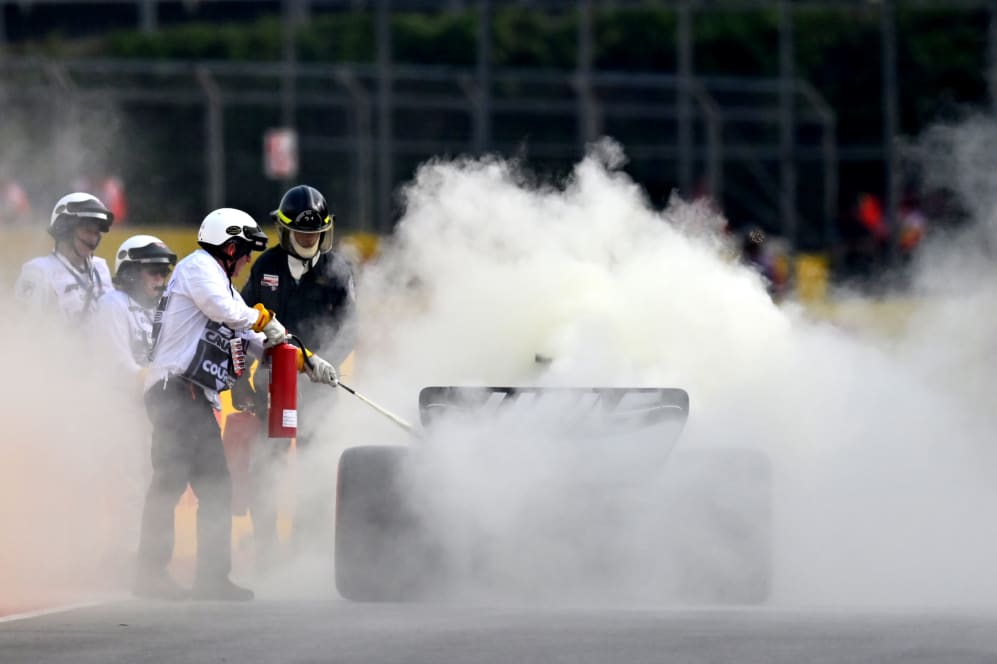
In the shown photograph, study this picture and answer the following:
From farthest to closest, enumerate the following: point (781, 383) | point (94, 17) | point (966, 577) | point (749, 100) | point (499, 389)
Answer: point (94, 17) < point (749, 100) < point (781, 383) < point (966, 577) < point (499, 389)

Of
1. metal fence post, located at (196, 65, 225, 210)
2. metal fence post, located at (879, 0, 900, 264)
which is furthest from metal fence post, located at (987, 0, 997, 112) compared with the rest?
metal fence post, located at (196, 65, 225, 210)

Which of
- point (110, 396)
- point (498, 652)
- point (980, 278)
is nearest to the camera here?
point (498, 652)

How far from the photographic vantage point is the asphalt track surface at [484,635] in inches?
331

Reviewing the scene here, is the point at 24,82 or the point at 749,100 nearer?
the point at 24,82

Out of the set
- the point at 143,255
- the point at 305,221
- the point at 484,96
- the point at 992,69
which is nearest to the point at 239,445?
the point at 305,221

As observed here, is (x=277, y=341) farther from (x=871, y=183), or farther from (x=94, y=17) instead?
(x=94, y=17)

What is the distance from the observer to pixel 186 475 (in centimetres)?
1099

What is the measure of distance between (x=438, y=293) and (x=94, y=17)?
31032 millimetres

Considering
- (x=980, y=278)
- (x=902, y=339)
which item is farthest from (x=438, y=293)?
(x=980, y=278)

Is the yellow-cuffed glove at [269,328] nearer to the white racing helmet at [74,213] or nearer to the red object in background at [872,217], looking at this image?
the white racing helmet at [74,213]

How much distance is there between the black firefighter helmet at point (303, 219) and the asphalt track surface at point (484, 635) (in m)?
2.53

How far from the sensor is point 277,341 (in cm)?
1101

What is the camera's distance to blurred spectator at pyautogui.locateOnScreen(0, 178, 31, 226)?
25344mm

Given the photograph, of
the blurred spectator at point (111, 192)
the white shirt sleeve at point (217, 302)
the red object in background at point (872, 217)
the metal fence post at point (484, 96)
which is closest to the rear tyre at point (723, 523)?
the white shirt sleeve at point (217, 302)
